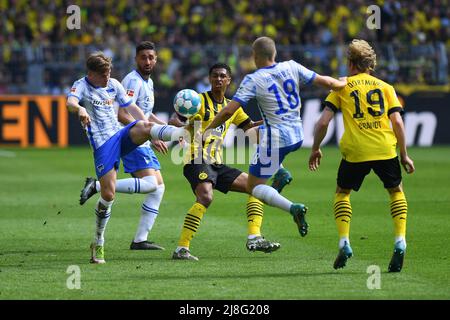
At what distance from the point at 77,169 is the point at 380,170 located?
45.7ft

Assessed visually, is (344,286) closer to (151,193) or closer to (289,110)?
(289,110)

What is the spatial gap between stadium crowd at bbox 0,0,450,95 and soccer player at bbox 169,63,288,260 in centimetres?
1842

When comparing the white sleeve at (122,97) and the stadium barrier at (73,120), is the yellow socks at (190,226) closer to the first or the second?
the white sleeve at (122,97)

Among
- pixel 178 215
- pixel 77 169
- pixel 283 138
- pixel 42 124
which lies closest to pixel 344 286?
Answer: pixel 283 138

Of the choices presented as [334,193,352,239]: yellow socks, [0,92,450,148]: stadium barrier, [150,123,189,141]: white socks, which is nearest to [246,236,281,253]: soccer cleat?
[334,193,352,239]: yellow socks

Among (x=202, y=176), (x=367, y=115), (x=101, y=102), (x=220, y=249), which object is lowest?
(x=220, y=249)

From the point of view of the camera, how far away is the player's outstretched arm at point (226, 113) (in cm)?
924

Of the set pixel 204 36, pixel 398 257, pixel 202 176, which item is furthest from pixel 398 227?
pixel 204 36

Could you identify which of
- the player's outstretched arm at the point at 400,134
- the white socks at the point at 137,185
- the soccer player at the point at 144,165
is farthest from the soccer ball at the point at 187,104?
the player's outstretched arm at the point at 400,134

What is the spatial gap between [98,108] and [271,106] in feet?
6.46

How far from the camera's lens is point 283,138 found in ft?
31.1

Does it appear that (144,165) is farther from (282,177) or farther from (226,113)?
(226,113)

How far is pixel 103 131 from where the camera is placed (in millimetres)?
10164

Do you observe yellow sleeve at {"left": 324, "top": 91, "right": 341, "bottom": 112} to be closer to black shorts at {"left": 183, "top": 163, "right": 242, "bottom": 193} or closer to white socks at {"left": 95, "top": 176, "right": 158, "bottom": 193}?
black shorts at {"left": 183, "top": 163, "right": 242, "bottom": 193}
